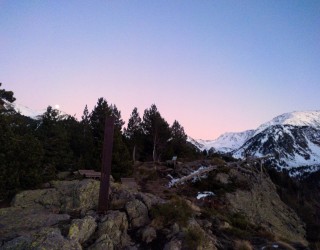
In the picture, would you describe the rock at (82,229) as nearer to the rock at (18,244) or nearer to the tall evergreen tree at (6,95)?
the rock at (18,244)

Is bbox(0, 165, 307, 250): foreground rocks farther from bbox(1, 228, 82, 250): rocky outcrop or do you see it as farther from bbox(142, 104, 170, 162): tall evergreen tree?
bbox(142, 104, 170, 162): tall evergreen tree

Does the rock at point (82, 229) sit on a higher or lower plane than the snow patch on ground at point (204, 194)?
lower

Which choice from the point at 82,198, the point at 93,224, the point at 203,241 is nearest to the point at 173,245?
the point at 203,241

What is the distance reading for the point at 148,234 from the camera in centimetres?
1359

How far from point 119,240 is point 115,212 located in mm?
1637

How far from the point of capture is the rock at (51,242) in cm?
1013

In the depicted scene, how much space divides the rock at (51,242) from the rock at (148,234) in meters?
3.45

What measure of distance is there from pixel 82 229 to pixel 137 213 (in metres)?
3.41

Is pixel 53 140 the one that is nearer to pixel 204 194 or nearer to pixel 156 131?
pixel 204 194

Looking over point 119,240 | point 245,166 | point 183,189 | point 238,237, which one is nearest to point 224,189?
point 183,189

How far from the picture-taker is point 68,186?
736 inches

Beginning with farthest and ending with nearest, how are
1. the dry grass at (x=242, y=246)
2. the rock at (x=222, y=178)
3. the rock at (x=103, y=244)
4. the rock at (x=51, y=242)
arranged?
the rock at (x=222, y=178), the dry grass at (x=242, y=246), the rock at (x=103, y=244), the rock at (x=51, y=242)

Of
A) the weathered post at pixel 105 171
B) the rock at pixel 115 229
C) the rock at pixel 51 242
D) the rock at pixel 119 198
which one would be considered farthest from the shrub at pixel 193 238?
the rock at pixel 51 242

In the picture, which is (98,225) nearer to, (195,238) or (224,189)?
(195,238)
